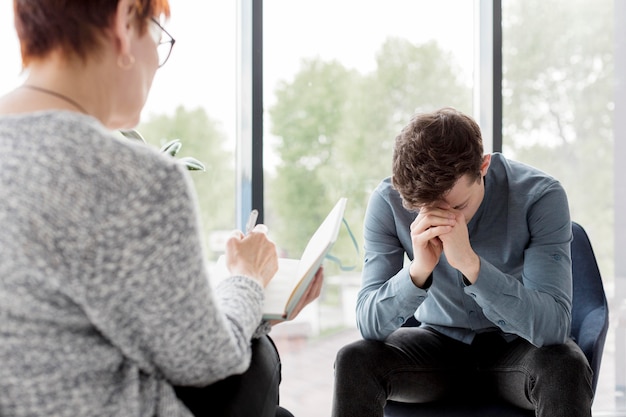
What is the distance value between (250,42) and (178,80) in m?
0.30

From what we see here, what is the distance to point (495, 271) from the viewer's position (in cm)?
152

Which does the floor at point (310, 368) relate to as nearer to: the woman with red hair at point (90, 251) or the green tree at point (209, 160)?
the green tree at point (209, 160)

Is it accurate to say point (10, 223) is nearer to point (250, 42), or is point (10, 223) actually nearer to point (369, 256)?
point (369, 256)

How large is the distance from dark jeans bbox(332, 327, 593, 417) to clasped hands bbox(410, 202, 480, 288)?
21 centimetres

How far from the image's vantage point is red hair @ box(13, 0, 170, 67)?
83cm

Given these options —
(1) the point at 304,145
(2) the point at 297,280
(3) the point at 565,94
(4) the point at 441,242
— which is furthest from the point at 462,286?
(3) the point at 565,94

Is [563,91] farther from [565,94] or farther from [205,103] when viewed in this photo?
[205,103]

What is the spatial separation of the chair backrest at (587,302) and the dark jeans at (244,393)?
0.91 m

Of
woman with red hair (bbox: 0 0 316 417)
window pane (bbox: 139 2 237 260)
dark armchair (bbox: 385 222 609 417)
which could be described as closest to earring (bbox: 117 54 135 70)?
woman with red hair (bbox: 0 0 316 417)

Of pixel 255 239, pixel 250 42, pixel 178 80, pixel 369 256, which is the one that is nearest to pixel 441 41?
pixel 250 42

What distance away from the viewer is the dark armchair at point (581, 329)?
1513mm

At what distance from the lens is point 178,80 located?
2422 millimetres

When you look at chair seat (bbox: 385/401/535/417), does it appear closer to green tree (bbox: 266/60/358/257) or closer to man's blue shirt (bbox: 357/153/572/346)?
man's blue shirt (bbox: 357/153/572/346)

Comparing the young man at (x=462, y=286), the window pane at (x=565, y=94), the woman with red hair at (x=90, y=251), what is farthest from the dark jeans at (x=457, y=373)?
the window pane at (x=565, y=94)
